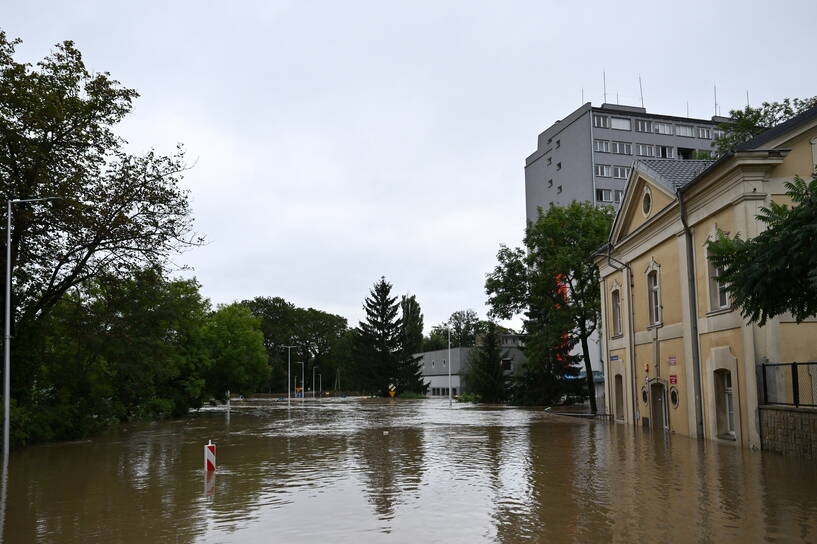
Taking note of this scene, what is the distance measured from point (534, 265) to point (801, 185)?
3118cm

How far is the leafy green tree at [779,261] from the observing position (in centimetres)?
1264

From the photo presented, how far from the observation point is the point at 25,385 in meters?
26.2

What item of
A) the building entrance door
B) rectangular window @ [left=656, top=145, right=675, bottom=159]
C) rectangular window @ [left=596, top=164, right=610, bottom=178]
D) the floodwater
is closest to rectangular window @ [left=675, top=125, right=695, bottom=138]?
rectangular window @ [left=656, top=145, right=675, bottom=159]

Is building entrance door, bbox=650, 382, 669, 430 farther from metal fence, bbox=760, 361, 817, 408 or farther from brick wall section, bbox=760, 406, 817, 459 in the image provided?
brick wall section, bbox=760, 406, 817, 459

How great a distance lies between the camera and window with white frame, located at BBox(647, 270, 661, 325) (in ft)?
87.0

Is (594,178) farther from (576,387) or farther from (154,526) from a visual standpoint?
(154,526)

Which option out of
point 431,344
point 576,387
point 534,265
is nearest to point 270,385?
point 431,344

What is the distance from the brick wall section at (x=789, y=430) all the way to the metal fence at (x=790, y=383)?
1.09 feet

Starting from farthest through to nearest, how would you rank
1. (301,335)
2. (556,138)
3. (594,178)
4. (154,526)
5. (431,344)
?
(431,344)
(301,335)
(556,138)
(594,178)
(154,526)

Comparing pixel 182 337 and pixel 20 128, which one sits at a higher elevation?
pixel 20 128

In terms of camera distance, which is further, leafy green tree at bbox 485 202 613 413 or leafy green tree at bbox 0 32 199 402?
leafy green tree at bbox 485 202 613 413

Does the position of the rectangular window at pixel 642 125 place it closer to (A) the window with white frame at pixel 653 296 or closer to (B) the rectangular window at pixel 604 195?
(B) the rectangular window at pixel 604 195

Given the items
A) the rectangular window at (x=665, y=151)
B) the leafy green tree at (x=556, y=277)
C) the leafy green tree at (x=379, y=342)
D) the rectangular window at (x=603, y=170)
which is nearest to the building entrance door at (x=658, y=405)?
the leafy green tree at (x=556, y=277)

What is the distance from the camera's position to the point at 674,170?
2591cm
